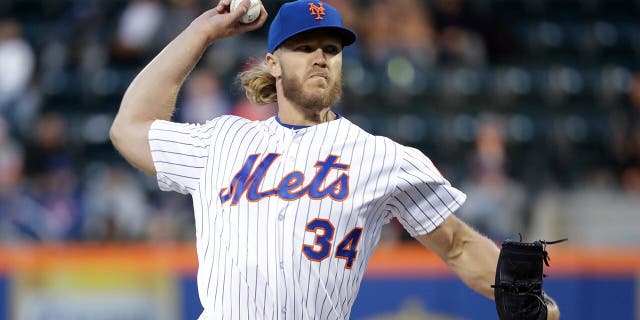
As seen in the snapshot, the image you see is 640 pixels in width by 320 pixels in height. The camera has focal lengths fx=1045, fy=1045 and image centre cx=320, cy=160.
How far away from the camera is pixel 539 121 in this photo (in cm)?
1035

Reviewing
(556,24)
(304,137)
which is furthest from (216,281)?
(556,24)

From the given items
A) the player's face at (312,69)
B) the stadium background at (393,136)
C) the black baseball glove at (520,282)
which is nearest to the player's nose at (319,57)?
the player's face at (312,69)

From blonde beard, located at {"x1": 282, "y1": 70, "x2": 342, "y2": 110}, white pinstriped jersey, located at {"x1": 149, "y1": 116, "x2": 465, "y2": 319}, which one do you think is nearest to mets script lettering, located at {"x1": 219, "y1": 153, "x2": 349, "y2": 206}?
white pinstriped jersey, located at {"x1": 149, "y1": 116, "x2": 465, "y2": 319}

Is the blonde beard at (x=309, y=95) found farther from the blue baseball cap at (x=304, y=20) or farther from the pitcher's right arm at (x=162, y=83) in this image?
the pitcher's right arm at (x=162, y=83)

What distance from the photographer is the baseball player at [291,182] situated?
3.42 meters

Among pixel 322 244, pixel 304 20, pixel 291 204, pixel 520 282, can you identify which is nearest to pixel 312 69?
pixel 304 20

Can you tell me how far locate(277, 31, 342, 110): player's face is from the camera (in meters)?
3.58

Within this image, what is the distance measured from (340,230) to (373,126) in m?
6.36

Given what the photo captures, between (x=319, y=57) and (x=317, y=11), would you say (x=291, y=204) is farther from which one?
(x=317, y=11)

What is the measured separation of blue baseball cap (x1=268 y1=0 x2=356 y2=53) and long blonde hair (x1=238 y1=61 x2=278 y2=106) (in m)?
0.21

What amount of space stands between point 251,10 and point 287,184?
0.67 meters

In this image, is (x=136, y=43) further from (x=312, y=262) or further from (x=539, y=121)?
(x=312, y=262)

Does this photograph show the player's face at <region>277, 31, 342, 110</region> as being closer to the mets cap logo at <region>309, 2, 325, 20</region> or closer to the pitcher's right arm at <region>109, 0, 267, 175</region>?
the mets cap logo at <region>309, 2, 325, 20</region>

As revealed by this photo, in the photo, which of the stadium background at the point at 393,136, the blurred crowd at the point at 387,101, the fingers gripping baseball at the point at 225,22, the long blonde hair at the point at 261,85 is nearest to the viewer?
the fingers gripping baseball at the point at 225,22
